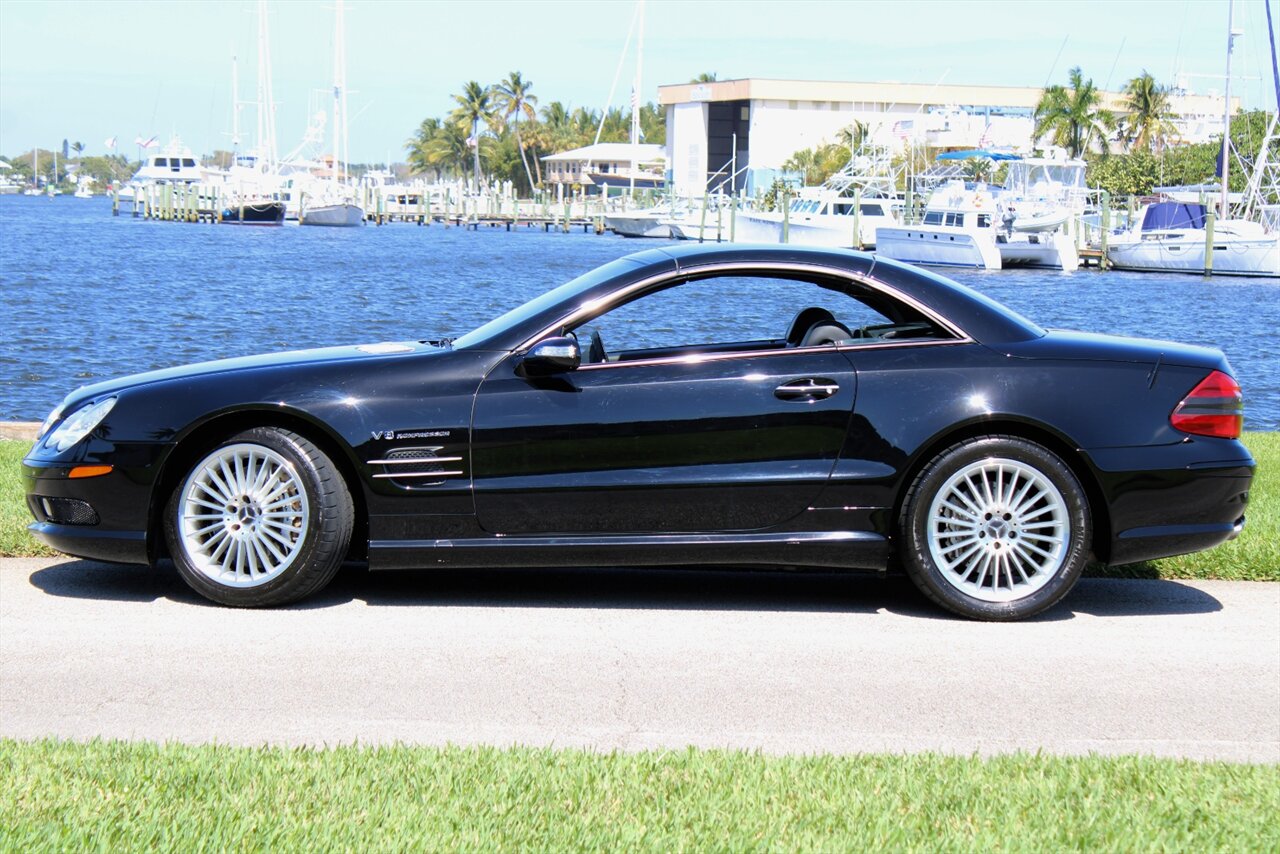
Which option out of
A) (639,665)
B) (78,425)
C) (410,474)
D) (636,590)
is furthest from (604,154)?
(639,665)

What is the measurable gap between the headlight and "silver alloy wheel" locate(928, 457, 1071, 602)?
342cm

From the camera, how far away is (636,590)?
6.61 meters

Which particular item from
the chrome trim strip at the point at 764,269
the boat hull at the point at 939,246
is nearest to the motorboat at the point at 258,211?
the boat hull at the point at 939,246

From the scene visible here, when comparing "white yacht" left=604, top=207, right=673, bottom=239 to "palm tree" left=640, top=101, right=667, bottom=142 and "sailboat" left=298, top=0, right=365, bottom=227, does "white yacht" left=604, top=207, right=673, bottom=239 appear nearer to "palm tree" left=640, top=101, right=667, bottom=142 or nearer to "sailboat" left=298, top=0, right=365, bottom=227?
"sailboat" left=298, top=0, right=365, bottom=227

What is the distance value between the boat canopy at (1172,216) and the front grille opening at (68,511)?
181 ft

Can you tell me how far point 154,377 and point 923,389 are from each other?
10.6 ft

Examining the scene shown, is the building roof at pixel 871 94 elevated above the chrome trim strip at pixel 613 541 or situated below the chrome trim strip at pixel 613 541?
above

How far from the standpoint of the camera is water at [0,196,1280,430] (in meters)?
25.0

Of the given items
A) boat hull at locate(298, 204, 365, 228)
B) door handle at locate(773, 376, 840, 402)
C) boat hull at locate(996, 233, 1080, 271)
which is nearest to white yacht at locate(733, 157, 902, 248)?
boat hull at locate(996, 233, 1080, 271)

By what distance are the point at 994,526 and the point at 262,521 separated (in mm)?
2965

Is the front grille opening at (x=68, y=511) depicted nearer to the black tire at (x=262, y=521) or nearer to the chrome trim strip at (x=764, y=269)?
the black tire at (x=262, y=521)

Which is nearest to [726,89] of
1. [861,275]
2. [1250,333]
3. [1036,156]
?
[1036,156]

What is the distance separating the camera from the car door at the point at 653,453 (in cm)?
596

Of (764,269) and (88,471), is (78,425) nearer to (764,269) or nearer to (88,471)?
(88,471)
